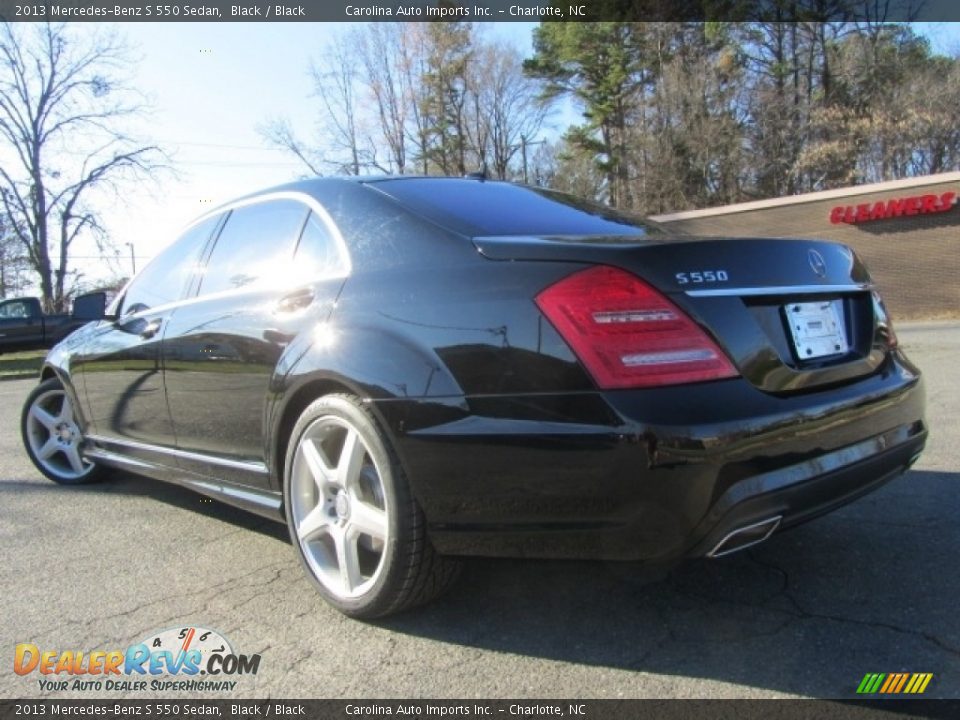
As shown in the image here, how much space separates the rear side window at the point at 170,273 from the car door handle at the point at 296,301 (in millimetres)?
1045

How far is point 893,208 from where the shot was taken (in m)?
21.5

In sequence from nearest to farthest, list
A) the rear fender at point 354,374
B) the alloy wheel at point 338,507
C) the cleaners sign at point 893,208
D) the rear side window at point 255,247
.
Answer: the rear fender at point 354,374, the alloy wheel at point 338,507, the rear side window at point 255,247, the cleaners sign at point 893,208

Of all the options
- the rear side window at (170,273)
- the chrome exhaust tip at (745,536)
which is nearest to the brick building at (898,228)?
the rear side window at (170,273)

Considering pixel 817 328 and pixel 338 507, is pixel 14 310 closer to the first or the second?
pixel 338 507

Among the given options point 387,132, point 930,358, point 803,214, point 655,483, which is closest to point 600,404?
point 655,483

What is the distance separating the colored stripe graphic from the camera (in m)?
2.05

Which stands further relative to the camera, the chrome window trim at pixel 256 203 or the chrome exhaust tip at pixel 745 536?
the chrome window trim at pixel 256 203

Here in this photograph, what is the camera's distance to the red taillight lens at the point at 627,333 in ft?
6.70

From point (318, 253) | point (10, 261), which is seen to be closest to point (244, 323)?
point (318, 253)

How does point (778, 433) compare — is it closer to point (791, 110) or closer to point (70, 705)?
point (70, 705)

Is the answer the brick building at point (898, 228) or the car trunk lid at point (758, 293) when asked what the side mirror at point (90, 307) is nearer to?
the car trunk lid at point (758, 293)

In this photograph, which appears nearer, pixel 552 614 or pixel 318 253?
pixel 552 614

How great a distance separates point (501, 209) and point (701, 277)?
924mm

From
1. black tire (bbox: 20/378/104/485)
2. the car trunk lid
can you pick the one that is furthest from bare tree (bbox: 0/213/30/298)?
the car trunk lid
